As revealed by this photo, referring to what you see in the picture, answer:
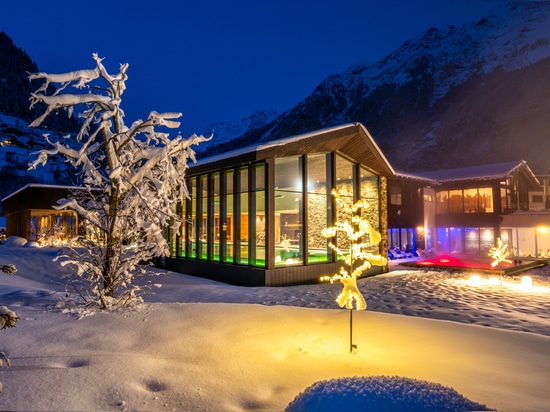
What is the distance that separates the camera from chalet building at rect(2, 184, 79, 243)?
25513mm

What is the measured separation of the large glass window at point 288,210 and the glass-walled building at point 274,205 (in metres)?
0.04

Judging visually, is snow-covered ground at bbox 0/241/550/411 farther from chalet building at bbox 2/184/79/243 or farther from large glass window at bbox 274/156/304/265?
chalet building at bbox 2/184/79/243

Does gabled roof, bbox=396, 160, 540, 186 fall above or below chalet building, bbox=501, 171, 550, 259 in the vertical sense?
above

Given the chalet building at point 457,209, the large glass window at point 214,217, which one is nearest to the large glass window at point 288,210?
the large glass window at point 214,217

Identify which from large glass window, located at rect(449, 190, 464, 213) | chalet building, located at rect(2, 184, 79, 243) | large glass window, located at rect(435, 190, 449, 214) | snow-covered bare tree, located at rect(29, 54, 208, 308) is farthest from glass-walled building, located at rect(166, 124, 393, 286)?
large glass window, located at rect(435, 190, 449, 214)

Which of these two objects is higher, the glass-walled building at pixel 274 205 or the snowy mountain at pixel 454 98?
the snowy mountain at pixel 454 98

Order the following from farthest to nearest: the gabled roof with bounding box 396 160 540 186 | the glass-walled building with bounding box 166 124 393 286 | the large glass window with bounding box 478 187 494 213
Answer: the large glass window with bounding box 478 187 494 213 → the gabled roof with bounding box 396 160 540 186 → the glass-walled building with bounding box 166 124 393 286

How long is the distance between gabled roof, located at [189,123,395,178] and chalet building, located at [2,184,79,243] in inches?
575

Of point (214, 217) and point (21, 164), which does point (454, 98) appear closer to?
point (214, 217)

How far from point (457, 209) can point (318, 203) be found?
20.0 metres

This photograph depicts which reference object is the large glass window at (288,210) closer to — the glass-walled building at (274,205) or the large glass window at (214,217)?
the glass-walled building at (274,205)

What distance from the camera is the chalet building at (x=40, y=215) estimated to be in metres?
25.5

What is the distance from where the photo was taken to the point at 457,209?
96.8ft

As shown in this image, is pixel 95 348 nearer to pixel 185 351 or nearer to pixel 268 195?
pixel 185 351
